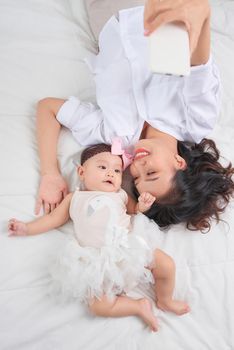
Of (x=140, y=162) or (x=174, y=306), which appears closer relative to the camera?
(x=174, y=306)

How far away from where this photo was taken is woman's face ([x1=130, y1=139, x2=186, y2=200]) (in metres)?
0.98

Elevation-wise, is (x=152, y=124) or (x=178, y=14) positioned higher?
(x=178, y=14)

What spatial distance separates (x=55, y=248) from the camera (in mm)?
928

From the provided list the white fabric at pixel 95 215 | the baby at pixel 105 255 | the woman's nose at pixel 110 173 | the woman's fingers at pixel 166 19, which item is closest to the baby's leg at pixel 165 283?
the baby at pixel 105 255

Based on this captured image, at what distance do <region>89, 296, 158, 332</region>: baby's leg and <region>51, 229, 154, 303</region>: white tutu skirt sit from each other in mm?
12

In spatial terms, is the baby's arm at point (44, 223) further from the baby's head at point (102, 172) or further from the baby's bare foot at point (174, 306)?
the baby's bare foot at point (174, 306)

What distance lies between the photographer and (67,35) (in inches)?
53.7

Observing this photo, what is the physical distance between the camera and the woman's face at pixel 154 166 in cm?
98

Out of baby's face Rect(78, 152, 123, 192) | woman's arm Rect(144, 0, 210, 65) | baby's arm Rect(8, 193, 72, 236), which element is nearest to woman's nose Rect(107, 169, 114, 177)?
baby's face Rect(78, 152, 123, 192)

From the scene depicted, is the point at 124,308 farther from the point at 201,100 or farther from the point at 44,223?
the point at 201,100

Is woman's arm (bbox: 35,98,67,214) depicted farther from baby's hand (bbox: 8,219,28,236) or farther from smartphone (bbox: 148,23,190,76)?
smartphone (bbox: 148,23,190,76)

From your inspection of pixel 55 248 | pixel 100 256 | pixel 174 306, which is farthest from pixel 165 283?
pixel 55 248

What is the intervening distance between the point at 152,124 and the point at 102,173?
0.22 metres

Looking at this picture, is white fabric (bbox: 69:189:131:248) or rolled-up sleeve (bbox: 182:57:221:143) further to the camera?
rolled-up sleeve (bbox: 182:57:221:143)
